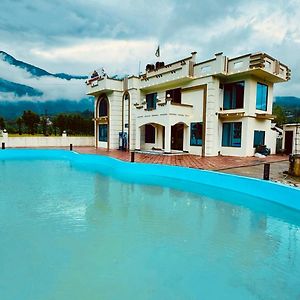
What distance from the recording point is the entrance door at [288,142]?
52.5 feet

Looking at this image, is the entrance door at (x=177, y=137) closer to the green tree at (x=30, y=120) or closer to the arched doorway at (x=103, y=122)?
the arched doorway at (x=103, y=122)

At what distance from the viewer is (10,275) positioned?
337cm

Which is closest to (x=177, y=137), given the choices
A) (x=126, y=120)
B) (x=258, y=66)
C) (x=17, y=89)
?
(x=126, y=120)

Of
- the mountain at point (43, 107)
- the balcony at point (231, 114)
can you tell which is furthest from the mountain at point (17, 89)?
the balcony at point (231, 114)

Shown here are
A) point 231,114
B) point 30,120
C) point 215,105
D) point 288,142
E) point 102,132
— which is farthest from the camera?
point 30,120

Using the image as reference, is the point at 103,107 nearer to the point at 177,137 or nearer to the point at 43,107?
the point at 177,137

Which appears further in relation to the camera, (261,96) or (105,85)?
(105,85)

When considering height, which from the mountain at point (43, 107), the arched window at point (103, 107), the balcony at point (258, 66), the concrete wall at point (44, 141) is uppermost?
the mountain at point (43, 107)

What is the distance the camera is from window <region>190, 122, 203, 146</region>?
1512 cm

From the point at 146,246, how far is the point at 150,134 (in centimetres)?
1498

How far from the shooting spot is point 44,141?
2311 centimetres

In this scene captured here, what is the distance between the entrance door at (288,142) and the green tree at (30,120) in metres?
35.3

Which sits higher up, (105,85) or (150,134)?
(105,85)

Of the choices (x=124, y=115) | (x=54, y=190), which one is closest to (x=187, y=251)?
(x=54, y=190)
